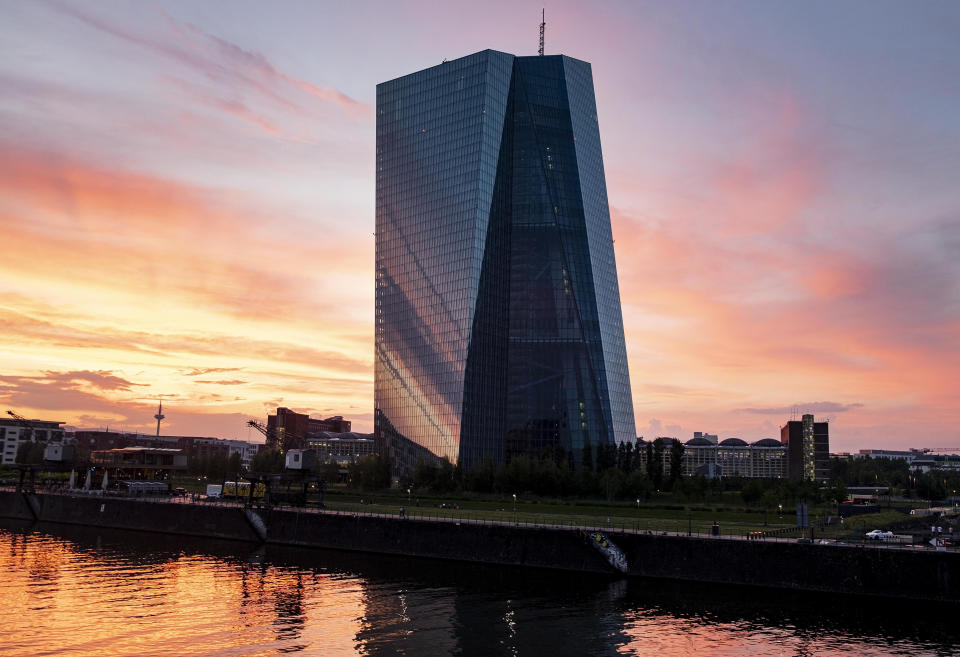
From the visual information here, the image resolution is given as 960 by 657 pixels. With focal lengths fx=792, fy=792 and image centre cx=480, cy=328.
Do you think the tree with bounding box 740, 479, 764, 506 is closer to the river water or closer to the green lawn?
the green lawn

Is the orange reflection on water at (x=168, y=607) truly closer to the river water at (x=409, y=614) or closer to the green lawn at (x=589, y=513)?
the river water at (x=409, y=614)

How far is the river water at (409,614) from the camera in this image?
5697cm

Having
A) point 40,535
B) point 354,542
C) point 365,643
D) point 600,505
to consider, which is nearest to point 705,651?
point 365,643

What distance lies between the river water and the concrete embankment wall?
7.23ft

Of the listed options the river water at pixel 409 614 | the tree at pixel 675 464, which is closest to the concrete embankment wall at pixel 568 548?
the river water at pixel 409 614

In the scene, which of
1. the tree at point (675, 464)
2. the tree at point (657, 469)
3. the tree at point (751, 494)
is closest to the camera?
the tree at point (751, 494)

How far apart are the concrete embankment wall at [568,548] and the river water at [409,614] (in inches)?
86.7

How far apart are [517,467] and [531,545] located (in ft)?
259

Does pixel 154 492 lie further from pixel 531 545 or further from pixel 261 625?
pixel 261 625

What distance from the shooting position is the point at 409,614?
67.8m

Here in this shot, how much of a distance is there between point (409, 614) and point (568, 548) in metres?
30.4

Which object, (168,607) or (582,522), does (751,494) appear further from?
(168,607)

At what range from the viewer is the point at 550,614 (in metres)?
68.8

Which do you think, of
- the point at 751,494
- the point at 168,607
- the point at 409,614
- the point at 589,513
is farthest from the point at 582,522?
the point at 168,607
